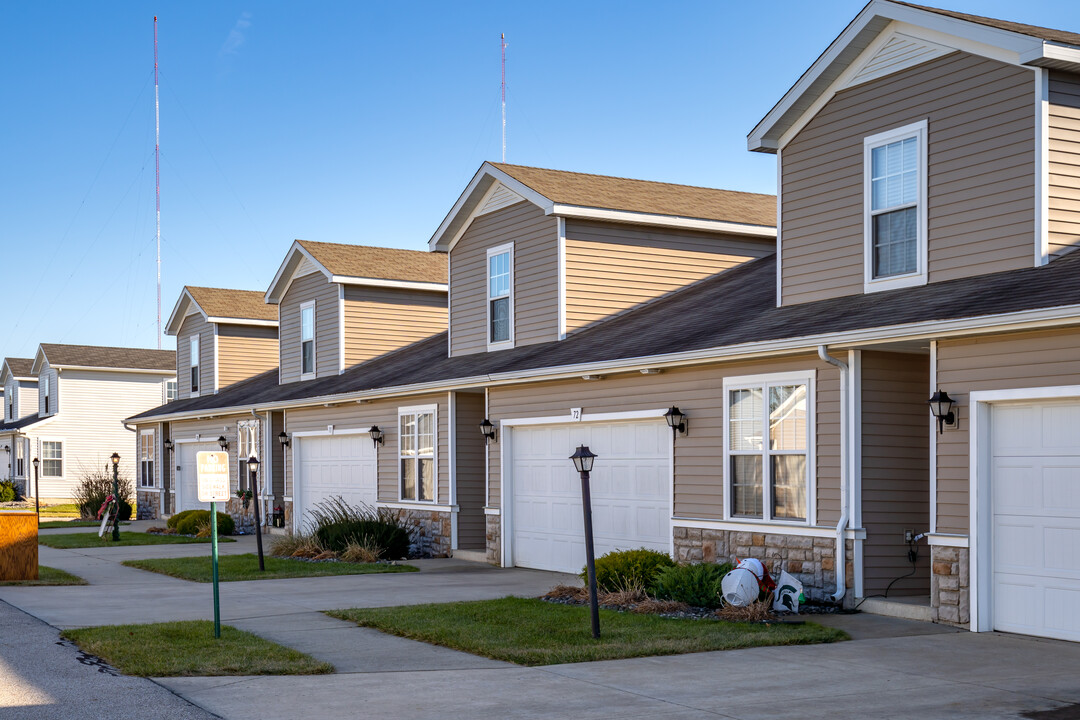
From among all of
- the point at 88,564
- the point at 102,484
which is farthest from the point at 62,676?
the point at 102,484

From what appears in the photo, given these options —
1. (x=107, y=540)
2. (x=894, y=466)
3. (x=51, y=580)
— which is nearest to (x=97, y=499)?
(x=107, y=540)

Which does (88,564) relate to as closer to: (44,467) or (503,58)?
(503,58)

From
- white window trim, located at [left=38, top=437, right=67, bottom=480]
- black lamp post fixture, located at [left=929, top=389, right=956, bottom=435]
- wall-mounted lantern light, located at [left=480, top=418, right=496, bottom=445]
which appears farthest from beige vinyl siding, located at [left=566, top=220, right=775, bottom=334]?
white window trim, located at [left=38, top=437, right=67, bottom=480]

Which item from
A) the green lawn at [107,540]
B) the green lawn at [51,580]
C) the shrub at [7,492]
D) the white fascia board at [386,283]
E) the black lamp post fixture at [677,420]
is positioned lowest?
the shrub at [7,492]

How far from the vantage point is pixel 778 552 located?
1302 centimetres

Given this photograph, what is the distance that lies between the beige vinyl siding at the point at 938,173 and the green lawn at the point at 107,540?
15.8 meters

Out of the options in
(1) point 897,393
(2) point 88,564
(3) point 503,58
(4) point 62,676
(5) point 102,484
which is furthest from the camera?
(5) point 102,484

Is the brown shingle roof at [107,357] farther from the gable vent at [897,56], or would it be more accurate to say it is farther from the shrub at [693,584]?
the gable vent at [897,56]

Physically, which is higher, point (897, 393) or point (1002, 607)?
point (897, 393)

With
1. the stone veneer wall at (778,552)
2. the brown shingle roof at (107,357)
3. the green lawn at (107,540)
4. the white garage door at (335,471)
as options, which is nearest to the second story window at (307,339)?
the white garage door at (335,471)

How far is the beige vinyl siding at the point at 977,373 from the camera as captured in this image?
10.1 meters

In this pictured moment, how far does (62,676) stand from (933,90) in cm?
1038

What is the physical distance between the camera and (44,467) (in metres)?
47.0

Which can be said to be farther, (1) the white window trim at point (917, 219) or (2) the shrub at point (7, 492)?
(2) the shrub at point (7, 492)
